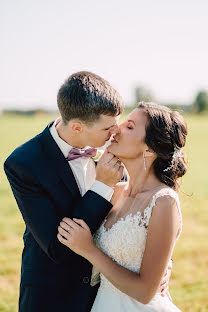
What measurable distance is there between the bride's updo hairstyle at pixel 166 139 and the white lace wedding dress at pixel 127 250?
0.24m

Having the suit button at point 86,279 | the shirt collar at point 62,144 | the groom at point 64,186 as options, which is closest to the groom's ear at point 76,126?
the groom at point 64,186

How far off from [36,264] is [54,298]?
0.97 ft

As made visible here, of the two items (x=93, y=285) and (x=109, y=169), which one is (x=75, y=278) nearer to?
(x=93, y=285)

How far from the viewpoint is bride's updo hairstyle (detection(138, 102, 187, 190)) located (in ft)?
10.4

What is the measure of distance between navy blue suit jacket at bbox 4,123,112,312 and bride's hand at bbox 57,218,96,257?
0.05 meters

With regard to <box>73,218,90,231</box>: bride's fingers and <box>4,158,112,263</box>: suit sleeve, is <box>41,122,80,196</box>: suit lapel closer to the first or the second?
<box>4,158,112,263</box>: suit sleeve

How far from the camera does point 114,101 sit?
324 cm

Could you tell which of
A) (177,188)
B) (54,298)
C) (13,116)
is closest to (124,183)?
(177,188)

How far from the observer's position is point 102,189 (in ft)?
9.97

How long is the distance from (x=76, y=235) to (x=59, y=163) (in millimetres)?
592

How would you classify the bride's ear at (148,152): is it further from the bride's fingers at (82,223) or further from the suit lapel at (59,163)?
the bride's fingers at (82,223)

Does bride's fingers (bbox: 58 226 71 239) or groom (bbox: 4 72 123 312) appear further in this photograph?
groom (bbox: 4 72 123 312)

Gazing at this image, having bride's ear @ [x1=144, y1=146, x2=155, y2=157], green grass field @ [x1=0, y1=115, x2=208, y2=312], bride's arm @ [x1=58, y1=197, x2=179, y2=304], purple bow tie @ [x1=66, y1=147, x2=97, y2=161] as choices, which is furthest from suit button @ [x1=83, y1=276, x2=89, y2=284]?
green grass field @ [x1=0, y1=115, x2=208, y2=312]

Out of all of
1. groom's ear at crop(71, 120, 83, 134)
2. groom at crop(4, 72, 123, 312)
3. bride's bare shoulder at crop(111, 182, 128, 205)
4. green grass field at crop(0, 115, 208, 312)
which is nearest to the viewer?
groom at crop(4, 72, 123, 312)
